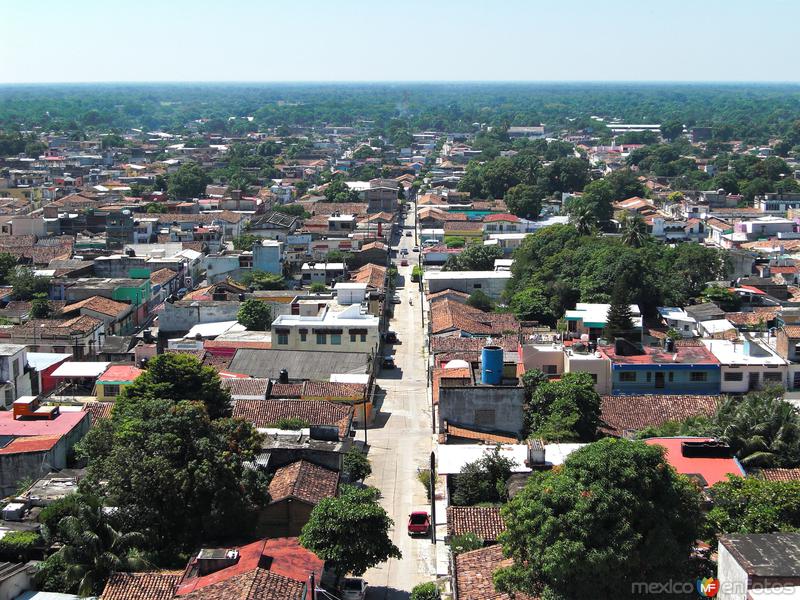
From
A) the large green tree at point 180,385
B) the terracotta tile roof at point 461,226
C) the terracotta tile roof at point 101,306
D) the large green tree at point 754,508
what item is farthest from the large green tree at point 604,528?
the terracotta tile roof at point 461,226

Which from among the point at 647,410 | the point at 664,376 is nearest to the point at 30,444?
the point at 647,410

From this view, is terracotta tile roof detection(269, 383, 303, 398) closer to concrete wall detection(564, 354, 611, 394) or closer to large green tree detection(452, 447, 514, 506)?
concrete wall detection(564, 354, 611, 394)

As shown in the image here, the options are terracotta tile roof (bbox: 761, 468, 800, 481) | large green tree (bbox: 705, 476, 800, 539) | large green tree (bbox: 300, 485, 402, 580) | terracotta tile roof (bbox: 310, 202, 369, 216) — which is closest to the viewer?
large green tree (bbox: 705, 476, 800, 539)

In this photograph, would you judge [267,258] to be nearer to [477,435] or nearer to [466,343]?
[466,343]

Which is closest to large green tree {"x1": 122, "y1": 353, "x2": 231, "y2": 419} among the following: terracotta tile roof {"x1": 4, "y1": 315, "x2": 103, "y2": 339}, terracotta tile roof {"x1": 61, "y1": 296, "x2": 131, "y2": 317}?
terracotta tile roof {"x1": 4, "y1": 315, "x2": 103, "y2": 339}

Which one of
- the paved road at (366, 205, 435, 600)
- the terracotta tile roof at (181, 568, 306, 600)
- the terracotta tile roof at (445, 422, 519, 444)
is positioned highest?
the terracotta tile roof at (181, 568, 306, 600)

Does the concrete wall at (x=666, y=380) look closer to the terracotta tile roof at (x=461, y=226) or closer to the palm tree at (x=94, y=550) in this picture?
the palm tree at (x=94, y=550)

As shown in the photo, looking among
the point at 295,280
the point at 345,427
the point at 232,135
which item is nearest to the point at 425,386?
the point at 345,427
